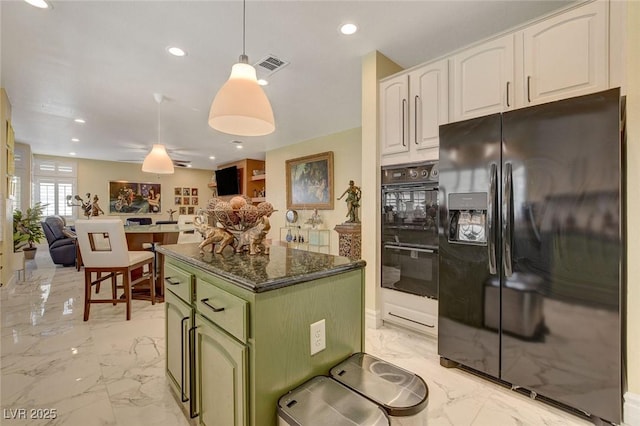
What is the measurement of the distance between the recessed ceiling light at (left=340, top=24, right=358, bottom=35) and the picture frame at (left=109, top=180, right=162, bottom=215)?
28.1ft

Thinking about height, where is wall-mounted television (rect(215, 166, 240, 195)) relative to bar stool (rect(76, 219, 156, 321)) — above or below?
above

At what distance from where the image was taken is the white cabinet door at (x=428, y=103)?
233 centimetres

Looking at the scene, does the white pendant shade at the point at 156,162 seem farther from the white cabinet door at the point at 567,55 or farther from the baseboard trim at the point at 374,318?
the white cabinet door at the point at 567,55

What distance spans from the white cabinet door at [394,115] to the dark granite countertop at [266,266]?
60.4 inches

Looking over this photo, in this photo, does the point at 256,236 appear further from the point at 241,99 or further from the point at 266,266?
the point at 241,99

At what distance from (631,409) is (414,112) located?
2273 millimetres

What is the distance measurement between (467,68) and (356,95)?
1653mm

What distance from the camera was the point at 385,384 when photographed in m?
1.04

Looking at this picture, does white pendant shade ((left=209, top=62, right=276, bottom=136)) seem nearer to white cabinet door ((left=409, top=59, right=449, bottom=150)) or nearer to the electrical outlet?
the electrical outlet

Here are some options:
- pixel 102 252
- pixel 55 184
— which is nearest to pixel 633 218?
pixel 102 252

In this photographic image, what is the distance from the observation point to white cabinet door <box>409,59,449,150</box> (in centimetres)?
233

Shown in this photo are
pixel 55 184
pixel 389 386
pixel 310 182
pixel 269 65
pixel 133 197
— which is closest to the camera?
pixel 389 386

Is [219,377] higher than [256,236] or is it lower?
lower

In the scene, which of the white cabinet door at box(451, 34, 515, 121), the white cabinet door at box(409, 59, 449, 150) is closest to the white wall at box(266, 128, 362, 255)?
the white cabinet door at box(409, 59, 449, 150)
